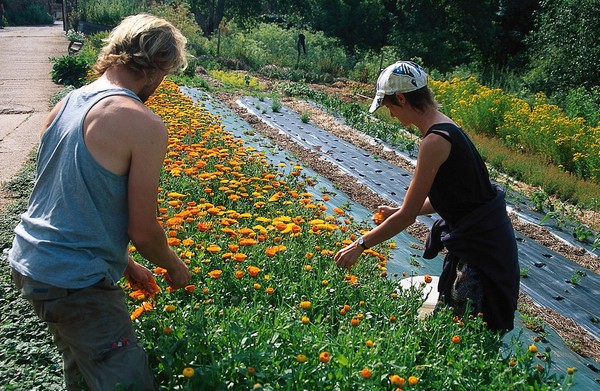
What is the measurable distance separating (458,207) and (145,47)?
1.48 meters

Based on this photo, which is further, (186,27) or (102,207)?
(186,27)

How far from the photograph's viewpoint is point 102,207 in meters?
2.03

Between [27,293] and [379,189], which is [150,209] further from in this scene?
[379,189]

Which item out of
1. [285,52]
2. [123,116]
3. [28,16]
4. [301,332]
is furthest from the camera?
[28,16]

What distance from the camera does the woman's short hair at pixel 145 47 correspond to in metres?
2.06

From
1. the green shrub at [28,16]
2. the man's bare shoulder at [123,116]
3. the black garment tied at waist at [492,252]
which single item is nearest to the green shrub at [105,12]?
the green shrub at [28,16]

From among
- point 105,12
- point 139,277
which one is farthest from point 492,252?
point 105,12

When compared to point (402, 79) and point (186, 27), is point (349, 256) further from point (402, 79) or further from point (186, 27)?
point (186, 27)

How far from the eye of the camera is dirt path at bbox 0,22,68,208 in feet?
26.9

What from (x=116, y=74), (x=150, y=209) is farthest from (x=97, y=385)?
(x=116, y=74)

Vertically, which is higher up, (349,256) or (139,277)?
(349,256)

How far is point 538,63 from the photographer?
18.8m

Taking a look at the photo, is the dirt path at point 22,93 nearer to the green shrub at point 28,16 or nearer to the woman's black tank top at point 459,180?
the woman's black tank top at point 459,180

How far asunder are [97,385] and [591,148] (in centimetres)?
834
